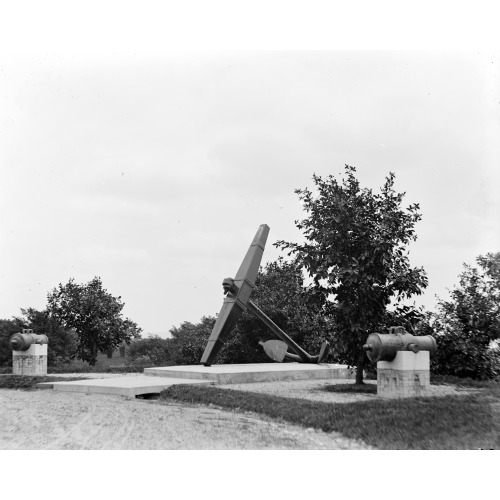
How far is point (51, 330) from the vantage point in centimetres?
2780

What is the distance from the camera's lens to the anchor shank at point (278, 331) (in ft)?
61.4

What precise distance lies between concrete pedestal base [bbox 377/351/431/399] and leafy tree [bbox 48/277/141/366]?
1752cm

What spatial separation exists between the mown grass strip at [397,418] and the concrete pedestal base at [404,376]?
1.08 metres

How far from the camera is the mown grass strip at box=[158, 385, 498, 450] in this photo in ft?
26.7

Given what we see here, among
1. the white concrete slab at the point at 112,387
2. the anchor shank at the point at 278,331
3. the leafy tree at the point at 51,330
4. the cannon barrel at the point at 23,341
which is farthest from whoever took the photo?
the leafy tree at the point at 51,330

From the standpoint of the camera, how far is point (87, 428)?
9.30 meters

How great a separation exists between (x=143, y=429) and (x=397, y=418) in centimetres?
382

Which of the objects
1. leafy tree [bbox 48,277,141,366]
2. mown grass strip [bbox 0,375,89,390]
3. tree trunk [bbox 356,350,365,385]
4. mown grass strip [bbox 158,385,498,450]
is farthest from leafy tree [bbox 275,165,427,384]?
leafy tree [bbox 48,277,141,366]

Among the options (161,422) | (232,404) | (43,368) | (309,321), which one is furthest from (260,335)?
(161,422)

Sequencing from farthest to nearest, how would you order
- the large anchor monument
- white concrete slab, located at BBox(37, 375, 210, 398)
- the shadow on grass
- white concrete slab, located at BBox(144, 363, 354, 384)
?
the large anchor monument
white concrete slab, located at BBox(144, 363, 354, 384)
the shadow on grass
white concrete slab, located at BBox(37, 375, 210, 398)

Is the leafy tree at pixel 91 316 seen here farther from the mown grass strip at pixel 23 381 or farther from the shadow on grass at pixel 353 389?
the shadow on grass at pixel 353 389

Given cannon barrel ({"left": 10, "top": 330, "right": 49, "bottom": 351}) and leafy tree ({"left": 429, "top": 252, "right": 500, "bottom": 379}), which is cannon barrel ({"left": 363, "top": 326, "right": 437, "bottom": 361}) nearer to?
leafy tree ({"left": 429, "top": 252, "right": 500, "bottom": 379})

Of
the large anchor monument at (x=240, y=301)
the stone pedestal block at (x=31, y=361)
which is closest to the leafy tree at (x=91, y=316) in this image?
the stone pedestal block at (x=31, y=361)

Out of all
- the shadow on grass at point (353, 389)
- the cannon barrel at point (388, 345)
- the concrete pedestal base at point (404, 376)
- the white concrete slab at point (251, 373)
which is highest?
the cannon barrel at point (388, 345)
